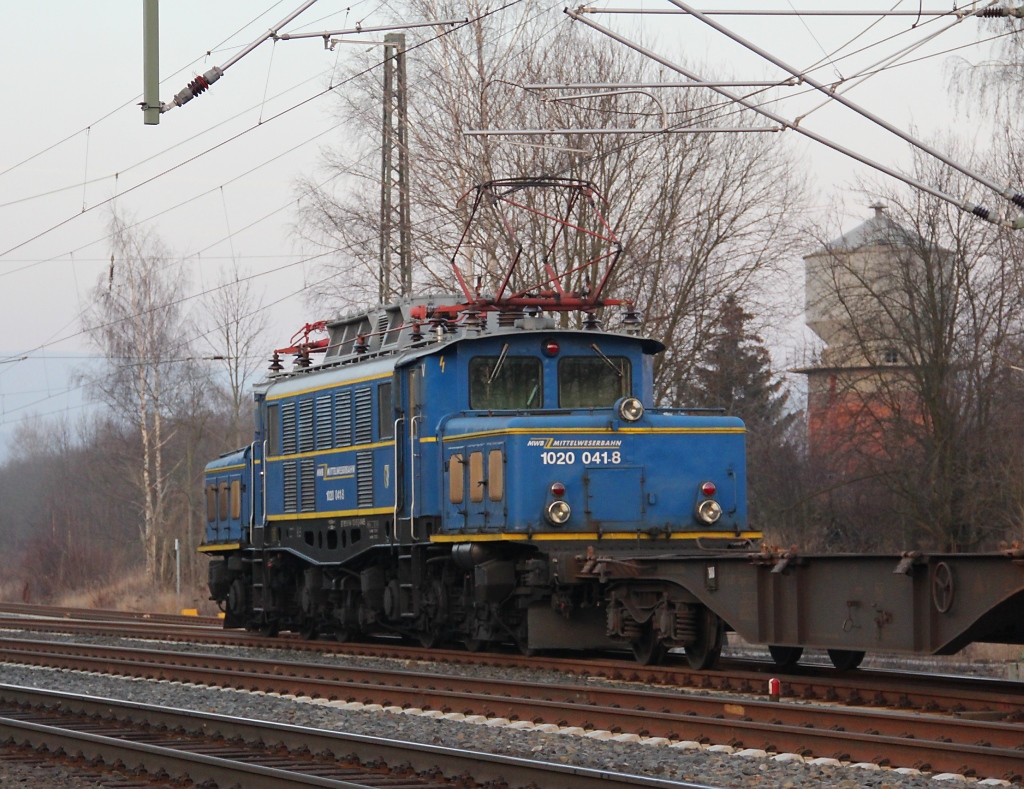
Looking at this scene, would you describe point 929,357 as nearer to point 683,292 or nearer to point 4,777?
point 683,292

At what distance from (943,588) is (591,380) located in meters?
6.71

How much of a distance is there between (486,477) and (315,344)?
645 centimetres

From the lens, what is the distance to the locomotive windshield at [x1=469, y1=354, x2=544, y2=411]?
1652 centimetres

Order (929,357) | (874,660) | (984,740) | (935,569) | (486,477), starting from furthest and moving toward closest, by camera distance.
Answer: (929,357) → (874,660) → (486,477) → (935,569) → (984,740)

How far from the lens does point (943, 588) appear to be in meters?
10.6

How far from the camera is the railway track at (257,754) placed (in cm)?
848

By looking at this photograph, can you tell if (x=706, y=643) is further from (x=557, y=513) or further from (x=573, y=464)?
(x=573, y=464)

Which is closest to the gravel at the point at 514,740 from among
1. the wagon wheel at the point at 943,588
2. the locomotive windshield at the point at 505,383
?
the wagon wheel at the point at 943,588

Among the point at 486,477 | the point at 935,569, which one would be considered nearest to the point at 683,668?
the point at 486,477

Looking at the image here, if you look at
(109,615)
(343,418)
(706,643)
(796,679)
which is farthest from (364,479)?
(109,615)

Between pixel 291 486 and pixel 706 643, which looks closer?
pixel 706 643

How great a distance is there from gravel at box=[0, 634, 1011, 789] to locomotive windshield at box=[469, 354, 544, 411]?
296cm

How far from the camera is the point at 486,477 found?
15523 mm

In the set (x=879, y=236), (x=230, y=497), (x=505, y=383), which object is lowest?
(x=230, y=497)
